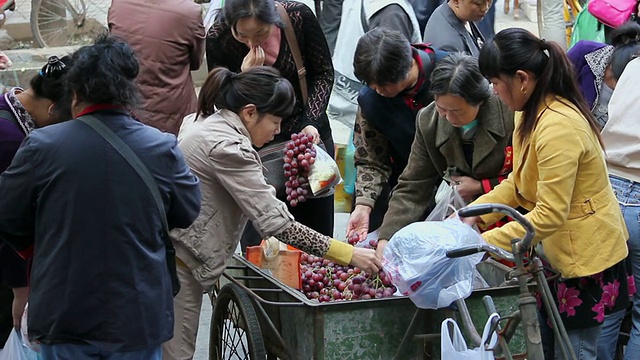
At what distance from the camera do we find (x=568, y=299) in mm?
3365

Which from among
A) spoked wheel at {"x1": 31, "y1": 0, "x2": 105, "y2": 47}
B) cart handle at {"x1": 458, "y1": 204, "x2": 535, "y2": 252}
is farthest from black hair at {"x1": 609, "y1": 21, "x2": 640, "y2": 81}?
spoked wheel at {"x1": 31, "y1": 0, "x2": 105, "y2": 47}

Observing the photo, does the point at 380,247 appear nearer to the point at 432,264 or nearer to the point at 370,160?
the point at 370,160

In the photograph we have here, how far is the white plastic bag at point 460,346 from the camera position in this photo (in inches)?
114

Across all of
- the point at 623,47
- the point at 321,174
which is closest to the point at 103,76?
the point at 321,174

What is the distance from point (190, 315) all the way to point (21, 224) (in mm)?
1012

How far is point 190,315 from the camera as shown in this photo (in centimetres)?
365

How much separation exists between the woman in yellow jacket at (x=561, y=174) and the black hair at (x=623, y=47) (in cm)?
124

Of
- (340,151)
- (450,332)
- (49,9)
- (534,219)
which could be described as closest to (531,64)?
(534,219)

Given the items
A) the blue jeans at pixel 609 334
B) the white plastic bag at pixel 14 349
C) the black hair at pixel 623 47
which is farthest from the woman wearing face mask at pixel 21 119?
the black hair at pixel 623 47

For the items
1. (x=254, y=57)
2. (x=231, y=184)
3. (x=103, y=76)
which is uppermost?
(x=103, y=76)

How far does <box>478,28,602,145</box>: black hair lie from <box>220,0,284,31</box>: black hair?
1.29 m

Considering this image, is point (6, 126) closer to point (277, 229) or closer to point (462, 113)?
point (277, 229)

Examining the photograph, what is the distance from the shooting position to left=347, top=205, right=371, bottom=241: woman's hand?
4.18 m

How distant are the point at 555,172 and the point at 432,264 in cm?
51
